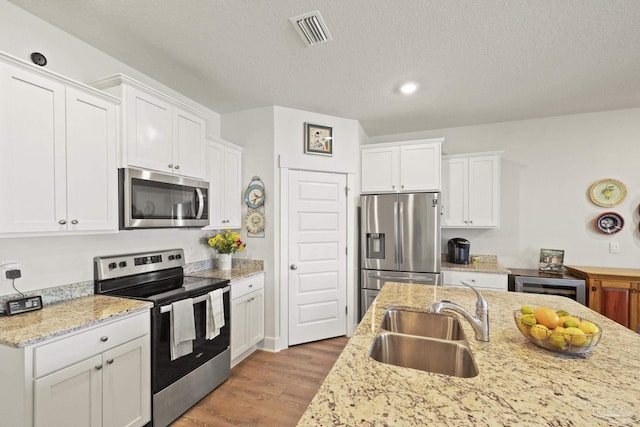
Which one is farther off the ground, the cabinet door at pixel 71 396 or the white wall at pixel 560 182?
the white wall at pixel 560 182

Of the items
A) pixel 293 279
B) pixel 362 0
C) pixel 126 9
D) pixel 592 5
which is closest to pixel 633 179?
pixel 592 5

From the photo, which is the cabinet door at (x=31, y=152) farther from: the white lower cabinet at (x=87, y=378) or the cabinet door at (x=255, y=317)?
the cabinet door at (x=255, y=317)

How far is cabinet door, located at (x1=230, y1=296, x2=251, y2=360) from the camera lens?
2637 mm

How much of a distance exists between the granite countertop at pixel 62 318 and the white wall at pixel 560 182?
145 inches

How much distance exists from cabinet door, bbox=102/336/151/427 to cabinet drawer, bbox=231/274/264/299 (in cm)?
91

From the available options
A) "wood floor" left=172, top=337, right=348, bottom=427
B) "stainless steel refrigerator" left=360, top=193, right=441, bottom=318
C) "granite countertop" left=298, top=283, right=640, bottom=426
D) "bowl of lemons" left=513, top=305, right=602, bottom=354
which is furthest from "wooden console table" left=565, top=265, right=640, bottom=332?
"wood floor" left=172, top=337, right=348, bottom=427

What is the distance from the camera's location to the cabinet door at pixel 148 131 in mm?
1971

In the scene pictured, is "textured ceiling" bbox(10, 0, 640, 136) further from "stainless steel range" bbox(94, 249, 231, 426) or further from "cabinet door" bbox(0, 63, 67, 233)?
"stainless steel range" bbox(94, 249, 231, 426)

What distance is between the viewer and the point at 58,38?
6.31 feet

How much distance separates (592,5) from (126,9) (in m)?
2.82

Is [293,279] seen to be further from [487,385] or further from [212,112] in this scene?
[487,385]

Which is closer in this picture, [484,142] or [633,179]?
[633,179]

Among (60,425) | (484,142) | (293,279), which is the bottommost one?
(60,425)

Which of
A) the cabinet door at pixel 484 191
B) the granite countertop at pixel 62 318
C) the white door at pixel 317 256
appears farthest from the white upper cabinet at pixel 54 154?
the cabinet door at pixel 484 191
